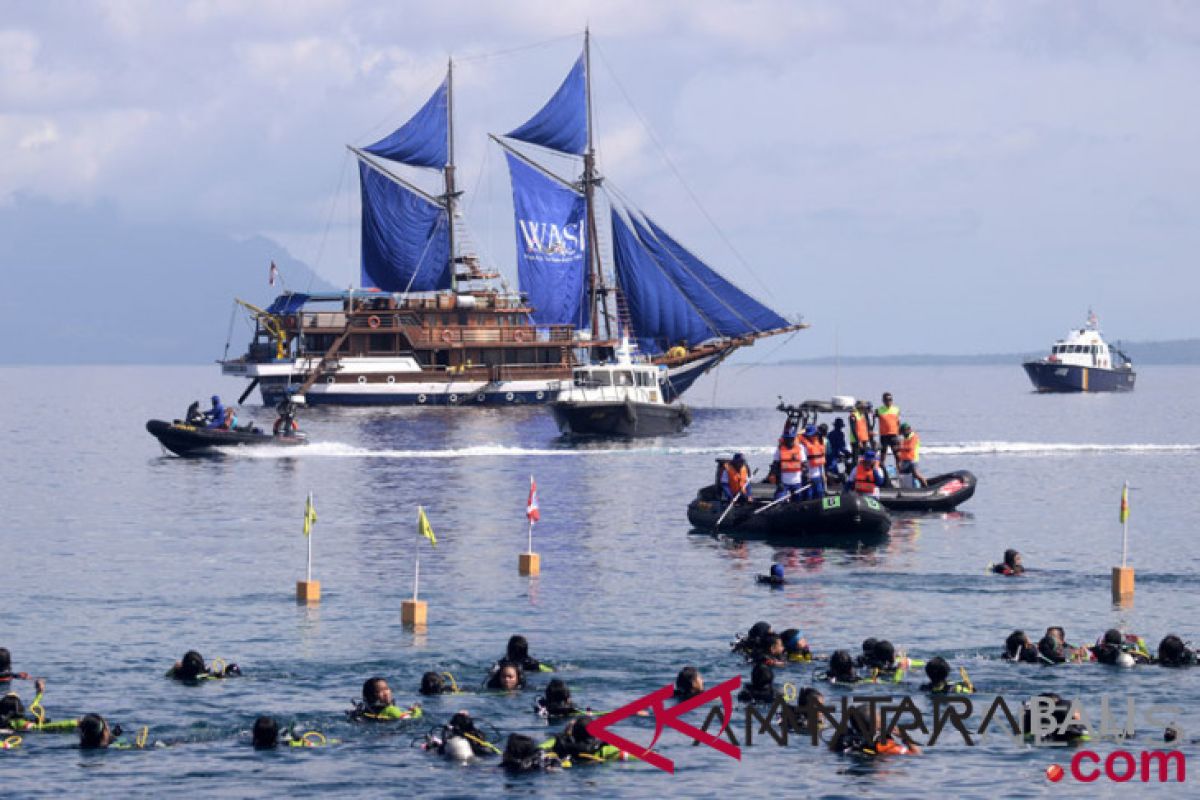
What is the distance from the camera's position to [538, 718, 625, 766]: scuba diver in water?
27953 millimetres

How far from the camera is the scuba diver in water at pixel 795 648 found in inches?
1340

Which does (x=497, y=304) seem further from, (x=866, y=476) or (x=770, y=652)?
(x=770, y=652)

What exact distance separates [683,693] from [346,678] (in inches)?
256

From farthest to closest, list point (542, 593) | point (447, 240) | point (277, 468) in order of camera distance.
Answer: point (447, 240), point (277, 468), point (542, 593)

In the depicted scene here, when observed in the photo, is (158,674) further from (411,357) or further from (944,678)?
(411,357)

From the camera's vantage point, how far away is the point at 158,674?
33.8 meters

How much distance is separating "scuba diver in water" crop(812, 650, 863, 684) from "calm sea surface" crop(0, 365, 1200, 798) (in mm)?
585

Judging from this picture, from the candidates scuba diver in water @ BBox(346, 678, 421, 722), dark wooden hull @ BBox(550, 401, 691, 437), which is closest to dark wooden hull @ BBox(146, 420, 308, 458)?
dark wooden hull @ BBox(550, 401, 691, 437)

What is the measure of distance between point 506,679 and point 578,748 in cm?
385

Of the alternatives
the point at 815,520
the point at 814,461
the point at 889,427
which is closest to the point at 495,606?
the point at 815,520

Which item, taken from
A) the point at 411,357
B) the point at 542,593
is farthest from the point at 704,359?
the point at 542,593

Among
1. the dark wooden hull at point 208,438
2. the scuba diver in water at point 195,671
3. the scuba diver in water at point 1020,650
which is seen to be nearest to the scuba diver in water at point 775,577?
the scuba diver in water at point 1020,650

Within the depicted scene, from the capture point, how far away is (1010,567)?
151ft

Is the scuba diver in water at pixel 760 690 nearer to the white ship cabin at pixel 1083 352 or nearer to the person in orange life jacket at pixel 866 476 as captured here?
the person in orange life jacket at pixel 866 476
